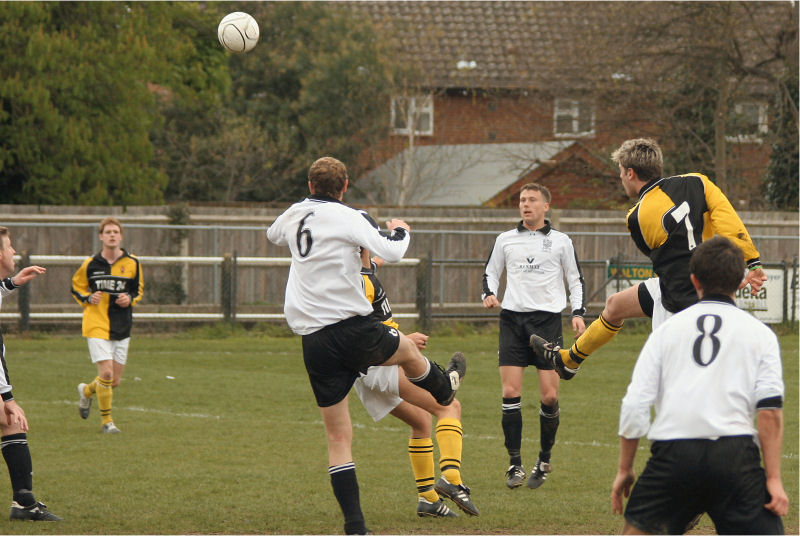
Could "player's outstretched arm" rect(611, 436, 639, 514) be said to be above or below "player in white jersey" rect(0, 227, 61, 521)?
above

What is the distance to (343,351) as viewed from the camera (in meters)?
6.27

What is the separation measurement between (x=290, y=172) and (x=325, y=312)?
28228 millimetres

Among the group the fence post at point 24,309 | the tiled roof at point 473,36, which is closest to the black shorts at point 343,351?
the fence post at point 24,309

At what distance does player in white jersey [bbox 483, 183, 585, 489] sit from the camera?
343 inches

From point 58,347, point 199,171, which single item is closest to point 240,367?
point 58,347

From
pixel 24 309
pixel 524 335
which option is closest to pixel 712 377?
pixel 524 335

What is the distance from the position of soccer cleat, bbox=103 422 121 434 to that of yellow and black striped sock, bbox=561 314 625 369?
5.31m

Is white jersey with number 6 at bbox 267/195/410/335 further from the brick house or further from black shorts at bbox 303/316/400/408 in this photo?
the brick house

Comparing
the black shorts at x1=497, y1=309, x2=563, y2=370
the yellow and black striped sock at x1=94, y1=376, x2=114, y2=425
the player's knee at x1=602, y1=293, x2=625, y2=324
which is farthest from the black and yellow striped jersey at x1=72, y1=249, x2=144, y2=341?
the player's knee at x1=602, y1=293, x2=625, y2=324

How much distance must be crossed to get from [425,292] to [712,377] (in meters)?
16.1

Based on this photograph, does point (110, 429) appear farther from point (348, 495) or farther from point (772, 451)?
point (772, 451)

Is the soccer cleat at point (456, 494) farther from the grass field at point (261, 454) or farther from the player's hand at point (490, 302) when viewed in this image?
the player's hand at point (490, 302)

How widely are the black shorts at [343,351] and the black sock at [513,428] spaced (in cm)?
260

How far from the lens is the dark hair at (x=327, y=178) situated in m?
6.36
